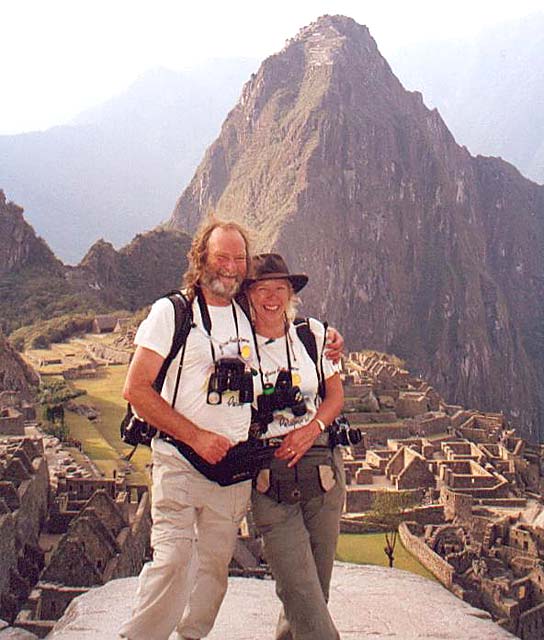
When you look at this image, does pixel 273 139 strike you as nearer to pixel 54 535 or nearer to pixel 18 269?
pixel 18 269

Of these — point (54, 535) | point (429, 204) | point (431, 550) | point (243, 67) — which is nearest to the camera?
point (54, 535)

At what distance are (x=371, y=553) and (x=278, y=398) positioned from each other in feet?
38.2

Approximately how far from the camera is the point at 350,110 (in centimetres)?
9338

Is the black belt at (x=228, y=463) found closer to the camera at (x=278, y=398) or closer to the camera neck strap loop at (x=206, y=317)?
the camera at (x=278, y=398)

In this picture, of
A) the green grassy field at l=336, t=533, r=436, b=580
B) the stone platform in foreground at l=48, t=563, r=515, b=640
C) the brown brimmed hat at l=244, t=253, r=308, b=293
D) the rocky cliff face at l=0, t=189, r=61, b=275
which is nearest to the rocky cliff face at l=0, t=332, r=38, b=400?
the green grassy field at l=336, t=533, r=436, b=580

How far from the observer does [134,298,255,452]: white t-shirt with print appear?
11.4ft

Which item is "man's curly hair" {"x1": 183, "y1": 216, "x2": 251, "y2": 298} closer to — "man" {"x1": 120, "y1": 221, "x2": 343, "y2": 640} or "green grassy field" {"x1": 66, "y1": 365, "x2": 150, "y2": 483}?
"man" {"x1": 120, "y1": 221, "x2": 343, "y2": 640}

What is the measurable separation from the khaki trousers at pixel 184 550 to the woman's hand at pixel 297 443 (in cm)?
22

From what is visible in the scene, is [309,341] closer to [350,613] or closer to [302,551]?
[302,551]

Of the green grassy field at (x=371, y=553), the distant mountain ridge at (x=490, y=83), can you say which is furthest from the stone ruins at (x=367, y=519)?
the distant mountain ridge at (x=490, y=83)

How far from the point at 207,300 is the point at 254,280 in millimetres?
256

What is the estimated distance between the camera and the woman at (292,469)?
359cm

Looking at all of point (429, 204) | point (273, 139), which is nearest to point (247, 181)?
point (273, 139)

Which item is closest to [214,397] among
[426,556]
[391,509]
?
[426,556]
